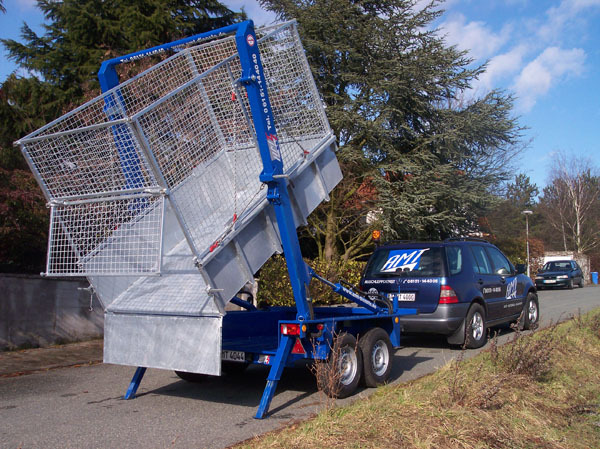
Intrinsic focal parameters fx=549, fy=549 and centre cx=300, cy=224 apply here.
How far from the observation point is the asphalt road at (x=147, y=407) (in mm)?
5043

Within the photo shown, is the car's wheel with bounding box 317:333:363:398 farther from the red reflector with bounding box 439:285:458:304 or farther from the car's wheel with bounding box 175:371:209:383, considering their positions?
the red reflector with bounding box 439:285:458:304

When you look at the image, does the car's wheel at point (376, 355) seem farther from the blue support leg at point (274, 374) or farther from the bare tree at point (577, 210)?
the bare tree at point (577, 210)

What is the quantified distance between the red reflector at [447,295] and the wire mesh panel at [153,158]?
3791 mm

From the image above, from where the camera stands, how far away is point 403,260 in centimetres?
944

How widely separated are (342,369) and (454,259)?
3924 mm

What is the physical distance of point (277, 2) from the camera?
61.7 ft

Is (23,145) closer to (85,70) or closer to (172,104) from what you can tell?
(172,104)

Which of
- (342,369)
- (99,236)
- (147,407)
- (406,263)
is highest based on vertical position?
(99,236)

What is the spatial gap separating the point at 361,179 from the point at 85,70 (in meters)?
8.92

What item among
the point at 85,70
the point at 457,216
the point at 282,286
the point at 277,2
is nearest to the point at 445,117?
the point at 457,216

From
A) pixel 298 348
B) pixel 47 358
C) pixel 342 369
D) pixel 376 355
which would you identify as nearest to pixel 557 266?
pixel 376 355

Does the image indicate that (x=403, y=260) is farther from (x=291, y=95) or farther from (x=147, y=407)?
(x=147, y=407)

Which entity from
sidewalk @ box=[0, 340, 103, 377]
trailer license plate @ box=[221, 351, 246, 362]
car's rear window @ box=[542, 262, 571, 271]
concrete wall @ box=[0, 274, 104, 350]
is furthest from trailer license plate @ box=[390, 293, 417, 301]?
car's rear window @ box=[542, 262, 571, 271]

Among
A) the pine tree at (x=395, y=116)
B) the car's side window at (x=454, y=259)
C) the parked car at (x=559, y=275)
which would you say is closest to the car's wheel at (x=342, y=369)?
the car's side window at (x=454, y=259)
